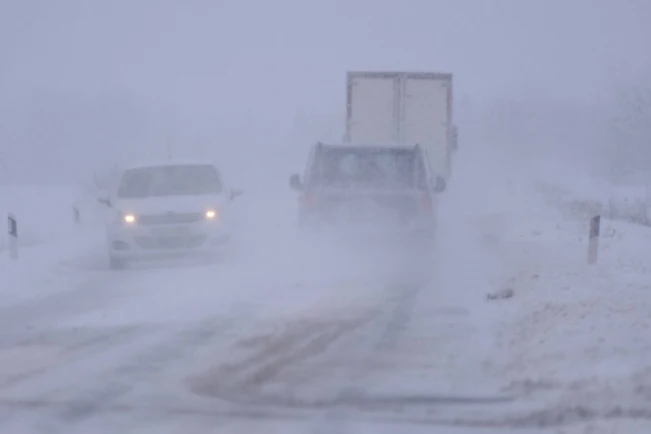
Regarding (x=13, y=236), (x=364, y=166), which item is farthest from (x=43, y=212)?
(x=364, y=166)

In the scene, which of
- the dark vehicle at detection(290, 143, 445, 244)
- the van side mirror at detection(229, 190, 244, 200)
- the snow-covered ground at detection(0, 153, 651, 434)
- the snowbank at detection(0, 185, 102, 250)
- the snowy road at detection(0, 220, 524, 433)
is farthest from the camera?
the snowbank at detection(0, 185, 102, 250)

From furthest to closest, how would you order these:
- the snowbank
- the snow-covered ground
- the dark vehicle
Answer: the snowbank → the dark vehicle → the snow-covered ground

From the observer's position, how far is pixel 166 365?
8.11 meters

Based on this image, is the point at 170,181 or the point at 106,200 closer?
the point at 106,200

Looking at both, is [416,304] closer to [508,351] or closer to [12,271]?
[508,351]

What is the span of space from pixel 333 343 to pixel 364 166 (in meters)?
8.23

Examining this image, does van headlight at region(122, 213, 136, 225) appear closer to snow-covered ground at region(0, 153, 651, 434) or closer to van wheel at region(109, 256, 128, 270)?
van wheel at region(109, 256, 128, 270)

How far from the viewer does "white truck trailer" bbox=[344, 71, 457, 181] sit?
23172mm

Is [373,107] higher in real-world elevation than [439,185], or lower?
higher

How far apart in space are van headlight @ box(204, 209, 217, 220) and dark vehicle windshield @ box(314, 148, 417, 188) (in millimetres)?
1816

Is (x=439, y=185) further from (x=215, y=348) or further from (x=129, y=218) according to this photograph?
(x=215, y=348)

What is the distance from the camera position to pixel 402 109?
75.9ft

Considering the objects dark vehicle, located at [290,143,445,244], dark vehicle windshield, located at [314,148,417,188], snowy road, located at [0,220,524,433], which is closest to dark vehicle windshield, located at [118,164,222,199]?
dark vehicle, located at [290,143,445,244]

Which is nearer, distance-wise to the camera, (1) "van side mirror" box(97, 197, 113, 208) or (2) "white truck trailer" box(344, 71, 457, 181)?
(1) "van side mirror" box(97, 197, 113, 208)
